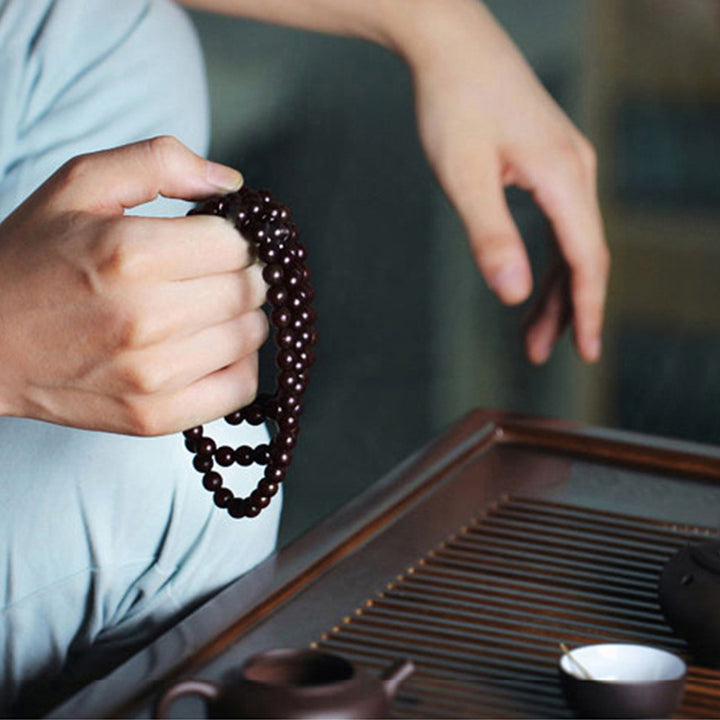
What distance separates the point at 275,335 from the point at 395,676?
0.26 metres

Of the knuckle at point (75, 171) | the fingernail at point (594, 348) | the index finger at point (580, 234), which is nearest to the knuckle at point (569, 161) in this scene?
the index finger at point (580, 234)

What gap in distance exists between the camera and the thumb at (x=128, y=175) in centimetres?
84

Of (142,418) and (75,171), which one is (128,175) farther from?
(142,418)

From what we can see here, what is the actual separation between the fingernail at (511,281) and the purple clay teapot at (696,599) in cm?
90

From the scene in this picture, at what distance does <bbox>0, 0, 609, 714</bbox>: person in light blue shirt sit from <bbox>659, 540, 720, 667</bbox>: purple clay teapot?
12.7 inches

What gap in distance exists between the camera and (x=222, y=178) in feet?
2.88

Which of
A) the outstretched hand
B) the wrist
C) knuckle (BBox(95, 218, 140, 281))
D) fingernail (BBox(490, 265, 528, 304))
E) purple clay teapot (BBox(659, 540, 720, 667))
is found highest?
the wrist

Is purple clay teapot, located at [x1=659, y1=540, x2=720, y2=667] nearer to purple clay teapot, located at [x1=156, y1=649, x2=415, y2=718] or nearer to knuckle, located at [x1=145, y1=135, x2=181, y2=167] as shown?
purple clay teapot, located at [x1=156, y1=649, x2=415, y2=718]

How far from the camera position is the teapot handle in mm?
712

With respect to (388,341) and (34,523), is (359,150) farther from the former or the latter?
(34,523)

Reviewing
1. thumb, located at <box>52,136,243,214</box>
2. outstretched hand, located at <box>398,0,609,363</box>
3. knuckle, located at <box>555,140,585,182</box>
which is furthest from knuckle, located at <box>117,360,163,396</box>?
knuckle, located at <box>555,140,585,182</box>

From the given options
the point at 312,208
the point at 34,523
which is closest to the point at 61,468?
the point at 34,523

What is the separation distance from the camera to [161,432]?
87 centimetres

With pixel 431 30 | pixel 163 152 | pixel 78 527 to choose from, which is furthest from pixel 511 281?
pixel 163 152
